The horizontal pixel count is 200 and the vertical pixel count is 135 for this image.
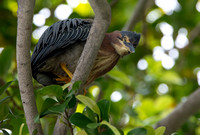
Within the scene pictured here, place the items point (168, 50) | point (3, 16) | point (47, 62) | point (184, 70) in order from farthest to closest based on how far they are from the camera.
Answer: point (184, 70)
point (168, 50)
point (3, 16)
point (47, 62)

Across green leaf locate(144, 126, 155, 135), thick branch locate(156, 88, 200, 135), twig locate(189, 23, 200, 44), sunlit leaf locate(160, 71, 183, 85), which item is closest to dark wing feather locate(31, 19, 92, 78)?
green leaf locate(144, 126, 155, 135)

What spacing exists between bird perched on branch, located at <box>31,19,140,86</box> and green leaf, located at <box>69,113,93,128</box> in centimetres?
29

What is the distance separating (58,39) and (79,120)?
0.43m

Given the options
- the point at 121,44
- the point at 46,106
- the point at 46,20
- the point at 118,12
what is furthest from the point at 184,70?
the point at 46,106

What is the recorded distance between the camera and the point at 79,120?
125 centimetres

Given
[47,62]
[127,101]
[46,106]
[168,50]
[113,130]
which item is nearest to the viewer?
[113,130]

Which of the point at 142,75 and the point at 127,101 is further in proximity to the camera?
the point at 142,75

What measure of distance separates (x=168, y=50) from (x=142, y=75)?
35cm

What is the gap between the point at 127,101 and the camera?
272 centimetres

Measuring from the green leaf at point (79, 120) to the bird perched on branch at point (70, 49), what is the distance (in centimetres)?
29

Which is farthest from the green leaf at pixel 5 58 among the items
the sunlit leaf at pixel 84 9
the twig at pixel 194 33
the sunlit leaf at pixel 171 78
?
the twig at pixel 194 33

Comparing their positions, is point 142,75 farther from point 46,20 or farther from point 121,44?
point 121,44

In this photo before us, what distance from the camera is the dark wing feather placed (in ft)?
4.86

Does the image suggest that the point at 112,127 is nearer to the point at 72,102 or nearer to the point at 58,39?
the point at 72,102
